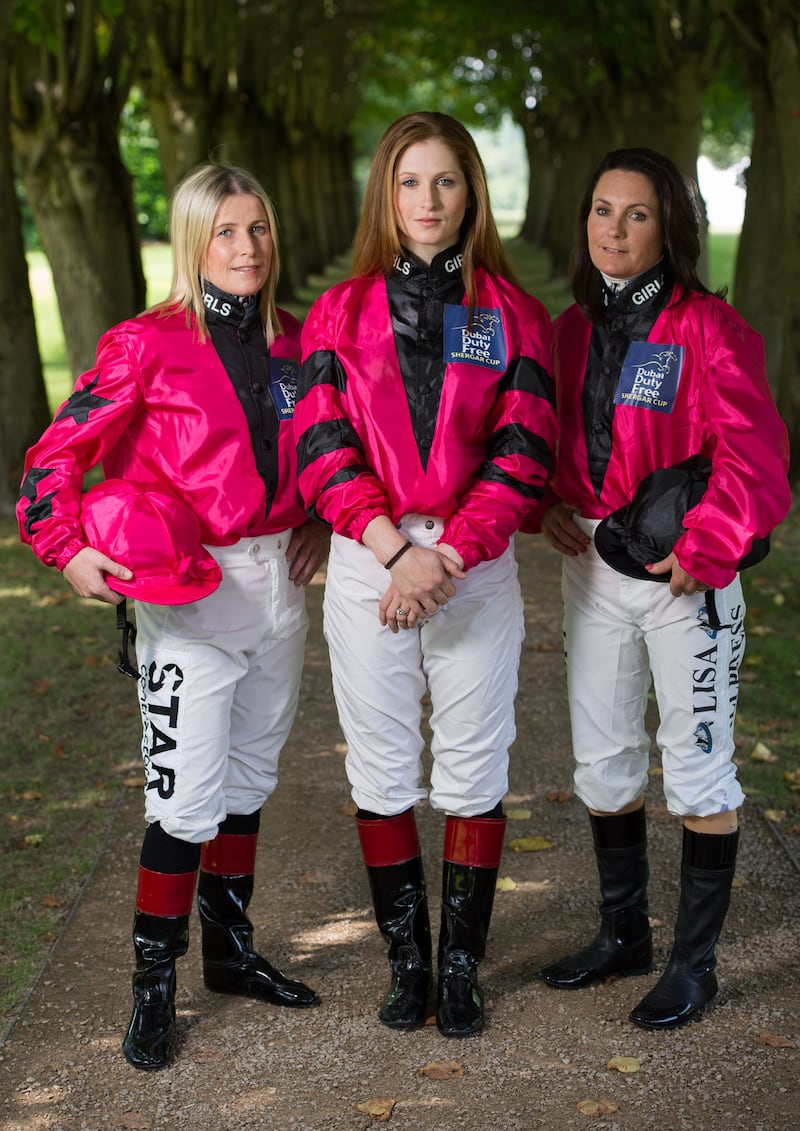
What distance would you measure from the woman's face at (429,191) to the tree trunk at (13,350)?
7.68 meters

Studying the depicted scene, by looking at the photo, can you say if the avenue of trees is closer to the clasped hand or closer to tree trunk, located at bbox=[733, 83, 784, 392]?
tree trunk, located at bbox=[733, 83, 784, 392]

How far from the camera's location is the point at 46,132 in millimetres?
12977

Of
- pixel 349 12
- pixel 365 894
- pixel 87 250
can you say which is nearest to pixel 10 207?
pixel 87 250

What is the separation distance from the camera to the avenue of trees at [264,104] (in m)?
10.9

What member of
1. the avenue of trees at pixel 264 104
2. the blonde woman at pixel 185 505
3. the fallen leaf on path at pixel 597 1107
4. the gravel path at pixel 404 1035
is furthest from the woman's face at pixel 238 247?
the fallen leaf on path at pixel 597 1107

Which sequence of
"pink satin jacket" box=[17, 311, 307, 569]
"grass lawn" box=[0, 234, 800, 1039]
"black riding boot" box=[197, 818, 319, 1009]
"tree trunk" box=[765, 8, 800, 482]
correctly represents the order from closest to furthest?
"pink satin jacket" box=[17, 311, 307, 569] < "black riding boot" box=[197, 818, 319, 1009] < "grass lawn" box=[0, 234, 800, 1039] < "tree trunk" box=[765, 8, 800, 482]

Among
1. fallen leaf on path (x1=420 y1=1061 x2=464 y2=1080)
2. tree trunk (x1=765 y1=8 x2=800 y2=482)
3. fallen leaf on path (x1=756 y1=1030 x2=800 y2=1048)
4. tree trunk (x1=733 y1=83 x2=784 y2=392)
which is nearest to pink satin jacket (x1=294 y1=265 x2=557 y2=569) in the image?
fallen leaf on path (x1=420 y1=1061 x2=464 y2=1080)

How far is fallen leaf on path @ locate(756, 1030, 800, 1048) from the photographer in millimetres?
3691

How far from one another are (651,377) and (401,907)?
1.64m

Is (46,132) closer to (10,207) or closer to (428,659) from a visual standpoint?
(10,207)

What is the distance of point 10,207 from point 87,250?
249 cm

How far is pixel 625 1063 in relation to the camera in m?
3.64

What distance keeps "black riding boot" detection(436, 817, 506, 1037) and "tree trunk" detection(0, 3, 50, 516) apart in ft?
25.2

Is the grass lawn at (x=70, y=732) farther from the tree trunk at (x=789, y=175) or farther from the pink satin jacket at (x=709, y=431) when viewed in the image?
the pink satin jacket at (x=709, y=431)
